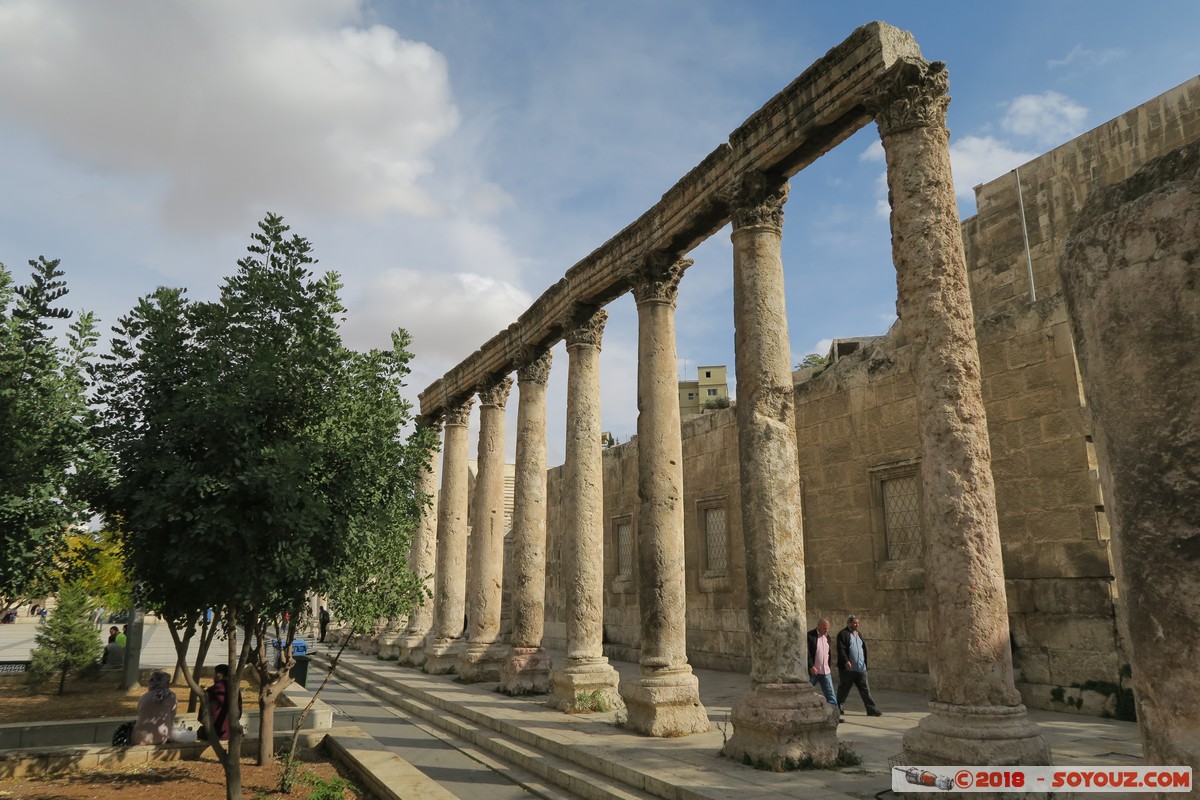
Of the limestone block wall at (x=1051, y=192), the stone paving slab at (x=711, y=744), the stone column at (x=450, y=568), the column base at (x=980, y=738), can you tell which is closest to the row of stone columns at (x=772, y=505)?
the column base at (x=980, y=738)

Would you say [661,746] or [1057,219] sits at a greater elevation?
[1057,219]

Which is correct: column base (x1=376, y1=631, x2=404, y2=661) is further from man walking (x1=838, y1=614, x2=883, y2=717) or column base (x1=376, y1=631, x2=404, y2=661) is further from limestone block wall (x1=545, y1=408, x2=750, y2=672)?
man walking (x1=838, y1=614, x2=883, y2=717)

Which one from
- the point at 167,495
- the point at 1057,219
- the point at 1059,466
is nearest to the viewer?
the point at 167,495

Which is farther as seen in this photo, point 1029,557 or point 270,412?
point 1029,557

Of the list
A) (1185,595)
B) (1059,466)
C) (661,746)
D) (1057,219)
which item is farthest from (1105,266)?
(1057,219)

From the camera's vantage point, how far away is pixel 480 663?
1683cm

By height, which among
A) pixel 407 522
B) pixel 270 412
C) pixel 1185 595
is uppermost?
pixel 270 412

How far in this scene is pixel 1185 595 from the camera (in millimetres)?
1656

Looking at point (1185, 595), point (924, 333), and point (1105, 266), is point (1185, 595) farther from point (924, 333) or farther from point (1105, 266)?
point (924, 333)

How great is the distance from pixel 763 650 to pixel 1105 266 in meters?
8.18

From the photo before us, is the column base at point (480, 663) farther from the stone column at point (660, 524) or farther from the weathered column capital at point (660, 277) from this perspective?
the weathered column capital at point (660, 277)

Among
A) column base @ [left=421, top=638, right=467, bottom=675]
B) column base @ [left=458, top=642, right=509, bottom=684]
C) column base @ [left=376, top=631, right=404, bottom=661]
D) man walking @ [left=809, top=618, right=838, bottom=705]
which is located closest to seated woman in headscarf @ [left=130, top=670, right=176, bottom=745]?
column base @ [left=458, top=642, right=509, bottom=684]

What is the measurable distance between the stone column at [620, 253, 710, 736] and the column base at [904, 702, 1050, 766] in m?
4.10

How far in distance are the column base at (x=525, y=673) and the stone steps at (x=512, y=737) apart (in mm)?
319
